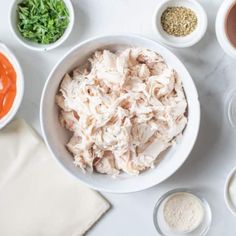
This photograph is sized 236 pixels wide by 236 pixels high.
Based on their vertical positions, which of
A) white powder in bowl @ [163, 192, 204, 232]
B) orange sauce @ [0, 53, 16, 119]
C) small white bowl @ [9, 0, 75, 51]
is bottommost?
white powder in bowl @ [163, 192, 204, 232]

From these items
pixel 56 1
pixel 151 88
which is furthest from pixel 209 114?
pixel 56 1

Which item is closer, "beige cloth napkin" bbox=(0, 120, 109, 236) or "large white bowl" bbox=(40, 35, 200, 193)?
"large white bowl" bbox=(40, 35, 200, 193)

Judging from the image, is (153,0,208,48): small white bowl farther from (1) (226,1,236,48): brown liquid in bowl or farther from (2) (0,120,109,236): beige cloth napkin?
(2) (0,120,109,236): beige cloth napkin

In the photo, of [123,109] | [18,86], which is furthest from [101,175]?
[18,86]

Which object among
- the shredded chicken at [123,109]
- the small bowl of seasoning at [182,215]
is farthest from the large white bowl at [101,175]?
the small bowl of seasoning at [182,215]

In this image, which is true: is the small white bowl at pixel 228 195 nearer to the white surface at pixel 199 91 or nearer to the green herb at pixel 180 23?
the white surface at pixel 199 91

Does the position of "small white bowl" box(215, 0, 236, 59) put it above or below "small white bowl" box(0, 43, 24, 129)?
below

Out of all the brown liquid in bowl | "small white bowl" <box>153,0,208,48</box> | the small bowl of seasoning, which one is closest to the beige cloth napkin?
the small bowl of seasoning
